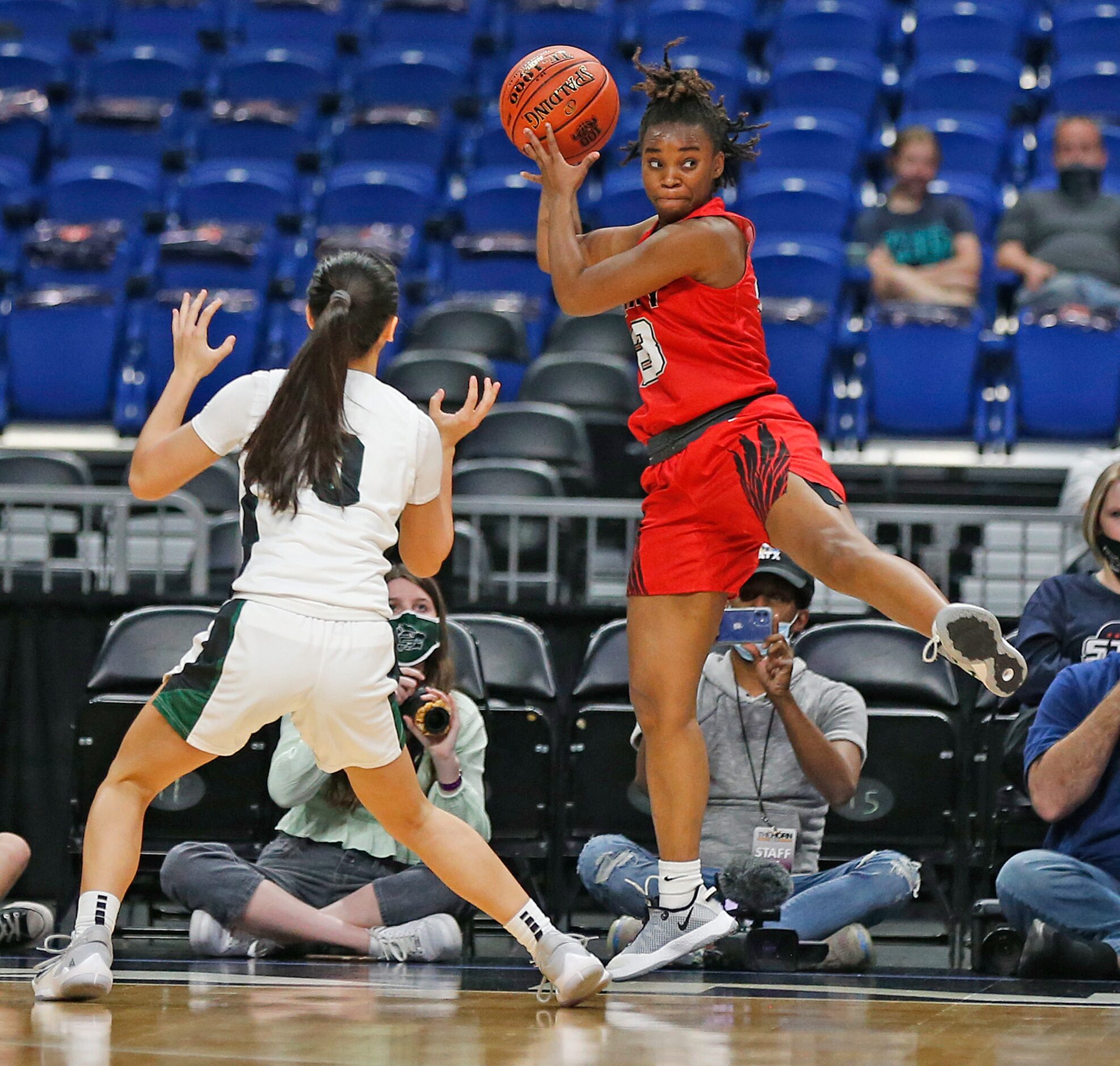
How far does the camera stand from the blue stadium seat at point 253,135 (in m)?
11.5

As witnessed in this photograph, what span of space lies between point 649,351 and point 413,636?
1054 mm

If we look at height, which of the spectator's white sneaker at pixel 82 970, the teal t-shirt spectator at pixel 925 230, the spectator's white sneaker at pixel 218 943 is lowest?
the spectator's white sneaker at pixel 218 943

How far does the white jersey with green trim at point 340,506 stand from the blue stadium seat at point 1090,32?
343 inches

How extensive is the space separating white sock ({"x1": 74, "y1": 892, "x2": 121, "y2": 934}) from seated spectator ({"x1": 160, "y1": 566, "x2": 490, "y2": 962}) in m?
1.24

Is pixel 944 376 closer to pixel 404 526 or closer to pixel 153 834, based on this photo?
pixel 153 834

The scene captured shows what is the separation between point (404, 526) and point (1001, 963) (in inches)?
78.2

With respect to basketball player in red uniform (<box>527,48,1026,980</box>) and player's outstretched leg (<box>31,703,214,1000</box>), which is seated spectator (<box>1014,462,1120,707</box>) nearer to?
basketball player in red uniform (<box>527,48,1026,980</box>)

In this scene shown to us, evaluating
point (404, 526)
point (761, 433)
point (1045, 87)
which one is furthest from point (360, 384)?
point (1045, 87)

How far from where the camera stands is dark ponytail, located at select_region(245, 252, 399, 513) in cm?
371

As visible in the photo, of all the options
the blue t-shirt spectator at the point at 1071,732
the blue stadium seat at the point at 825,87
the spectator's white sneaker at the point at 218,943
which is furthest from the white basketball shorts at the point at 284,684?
the blue stadium seat at the point at 825,87

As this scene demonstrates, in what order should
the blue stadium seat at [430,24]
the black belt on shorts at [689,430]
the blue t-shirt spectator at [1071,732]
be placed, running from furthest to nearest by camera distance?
the blue stadium seat at [430,24] → the blue t-shirt spectator at [1071,732] → the black belt on shorts at [689,430]

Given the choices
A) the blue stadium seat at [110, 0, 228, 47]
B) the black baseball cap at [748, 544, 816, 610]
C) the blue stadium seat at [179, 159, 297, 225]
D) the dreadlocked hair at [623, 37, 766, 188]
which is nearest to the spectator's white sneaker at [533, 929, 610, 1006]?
the black baseball cap at [748, 544, 816, 610]

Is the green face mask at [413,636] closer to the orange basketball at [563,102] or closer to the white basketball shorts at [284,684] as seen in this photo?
the white basketball shorts at [284,684]

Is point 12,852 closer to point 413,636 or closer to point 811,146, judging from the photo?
point 413,636
